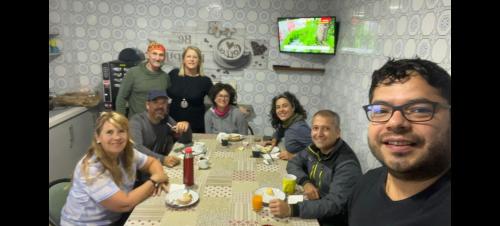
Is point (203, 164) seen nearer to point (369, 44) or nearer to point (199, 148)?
point (199, 148)

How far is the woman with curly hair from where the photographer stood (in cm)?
262

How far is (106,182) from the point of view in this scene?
1.65 metres

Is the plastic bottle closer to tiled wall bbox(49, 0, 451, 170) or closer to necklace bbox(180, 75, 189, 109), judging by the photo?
necklace bbox(180, 75, 189, 109)

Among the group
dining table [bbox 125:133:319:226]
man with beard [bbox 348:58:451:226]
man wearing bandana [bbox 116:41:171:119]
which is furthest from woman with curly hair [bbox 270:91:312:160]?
man with beard [bbox 348:58:451:226]

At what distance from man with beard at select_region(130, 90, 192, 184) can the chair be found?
618 millimetres

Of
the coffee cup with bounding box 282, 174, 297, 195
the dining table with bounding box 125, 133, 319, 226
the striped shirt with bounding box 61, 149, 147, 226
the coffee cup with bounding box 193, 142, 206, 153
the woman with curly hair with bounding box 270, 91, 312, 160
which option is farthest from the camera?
the woman with curly hair with bounding box 270, 91, 312, 160

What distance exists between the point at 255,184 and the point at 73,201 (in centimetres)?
104

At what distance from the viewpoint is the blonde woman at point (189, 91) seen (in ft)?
10.6

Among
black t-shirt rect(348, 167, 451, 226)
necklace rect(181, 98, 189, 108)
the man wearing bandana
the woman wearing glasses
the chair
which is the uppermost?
the man wearing bandana

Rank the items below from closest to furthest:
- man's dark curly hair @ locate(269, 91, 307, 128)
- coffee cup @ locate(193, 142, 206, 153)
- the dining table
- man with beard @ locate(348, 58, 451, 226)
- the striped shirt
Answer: man with beard @ locate(348, 58, 451, 226) → the dining table → the striped shirt → coffee cup @ locate(193, 142, 206, 153) → man's dark curly hair @ locate(269, 91, 307, 128)

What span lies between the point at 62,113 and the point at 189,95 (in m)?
1.47
